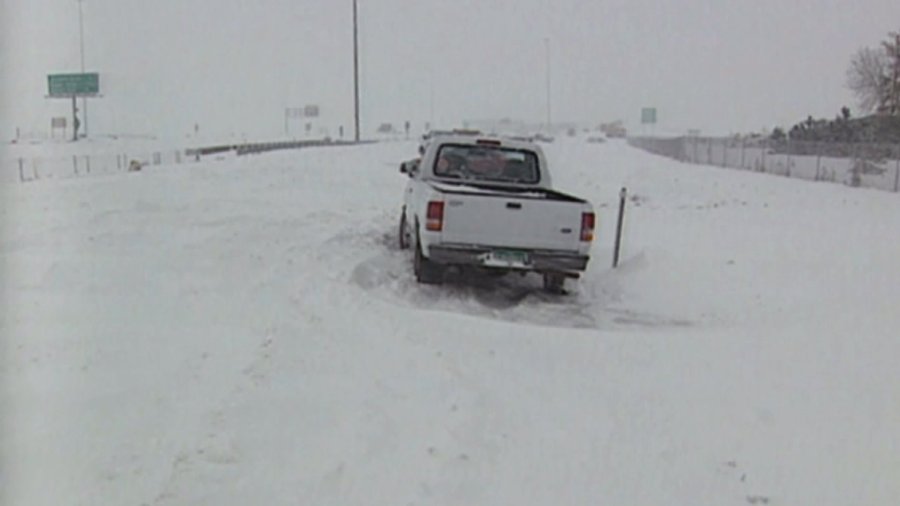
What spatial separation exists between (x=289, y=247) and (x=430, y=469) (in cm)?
729

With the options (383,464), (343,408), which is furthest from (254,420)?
(383,464)

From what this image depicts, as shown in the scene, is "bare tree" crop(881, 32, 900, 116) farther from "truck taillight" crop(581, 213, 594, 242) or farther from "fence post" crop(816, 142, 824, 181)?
"truck taillight" crop(581, 213, 594, 242)

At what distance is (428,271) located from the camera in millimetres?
9648

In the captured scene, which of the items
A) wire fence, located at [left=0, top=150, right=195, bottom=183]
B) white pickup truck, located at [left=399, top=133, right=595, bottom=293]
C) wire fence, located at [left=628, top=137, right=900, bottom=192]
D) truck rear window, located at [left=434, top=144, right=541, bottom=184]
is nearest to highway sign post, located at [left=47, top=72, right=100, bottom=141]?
wire fence, located at [left=0, top=150, right=195, bottom=183]

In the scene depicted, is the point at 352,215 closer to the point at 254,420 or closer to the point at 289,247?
the point at 289,247

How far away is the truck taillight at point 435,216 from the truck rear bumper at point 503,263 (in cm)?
21

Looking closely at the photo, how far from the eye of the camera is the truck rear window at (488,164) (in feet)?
36.5

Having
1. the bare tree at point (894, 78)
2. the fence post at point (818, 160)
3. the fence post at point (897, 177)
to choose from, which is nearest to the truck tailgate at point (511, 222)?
the fence post at point (897, 177)

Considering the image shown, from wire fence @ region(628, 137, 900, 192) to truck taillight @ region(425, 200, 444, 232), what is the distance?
1836 centimetres

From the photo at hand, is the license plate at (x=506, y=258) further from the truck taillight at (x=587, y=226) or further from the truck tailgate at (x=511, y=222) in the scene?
the truck taillight at (x=587, y=226)

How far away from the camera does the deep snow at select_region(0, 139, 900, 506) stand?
418 centimetres

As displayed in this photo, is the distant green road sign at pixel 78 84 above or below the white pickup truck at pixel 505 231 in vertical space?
above

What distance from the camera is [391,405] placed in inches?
202

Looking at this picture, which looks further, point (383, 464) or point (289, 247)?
point (289, 247)
